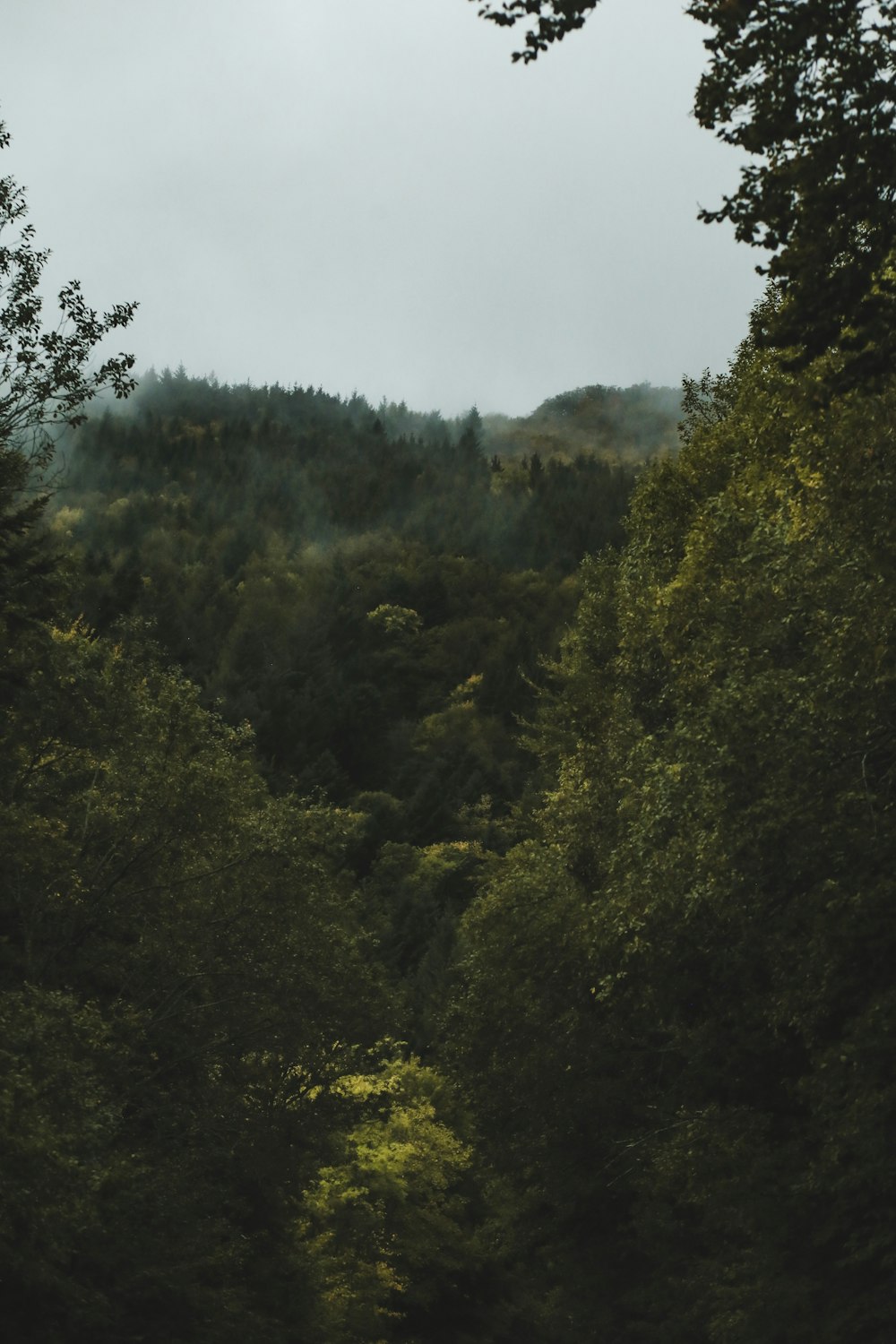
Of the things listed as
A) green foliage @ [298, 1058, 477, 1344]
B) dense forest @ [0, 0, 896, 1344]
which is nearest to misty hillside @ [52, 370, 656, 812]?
green foliage @ [298, 1058, 477, 1344]

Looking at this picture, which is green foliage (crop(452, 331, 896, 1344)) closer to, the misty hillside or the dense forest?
the dense forest

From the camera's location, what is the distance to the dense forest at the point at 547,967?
57.7ft

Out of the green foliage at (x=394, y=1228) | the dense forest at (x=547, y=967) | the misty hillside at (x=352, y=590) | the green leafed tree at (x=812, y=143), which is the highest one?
the misty hillside at (x=352, y=590)

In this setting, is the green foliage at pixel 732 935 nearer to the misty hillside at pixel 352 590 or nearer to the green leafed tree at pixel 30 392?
the green leafed tree at pixel 30 392

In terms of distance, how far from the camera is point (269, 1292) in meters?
32.5

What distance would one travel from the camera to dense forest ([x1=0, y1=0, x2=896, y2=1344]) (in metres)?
17.6

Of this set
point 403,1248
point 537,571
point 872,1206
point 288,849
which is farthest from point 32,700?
point 537,571

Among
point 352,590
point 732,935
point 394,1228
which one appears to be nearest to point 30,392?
point 732,935

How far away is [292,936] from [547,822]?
7814mm

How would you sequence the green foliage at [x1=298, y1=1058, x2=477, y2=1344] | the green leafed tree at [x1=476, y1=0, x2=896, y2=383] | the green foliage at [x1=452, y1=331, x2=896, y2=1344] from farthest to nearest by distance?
the green foliage at [x1=298, y1=1058, x2=477, y2=1344], the green foliage at [x1=452, y1=331, x2=896, y2=1344], the green leafed tree at [x1=476, y1=0, x2=896, y2=383]

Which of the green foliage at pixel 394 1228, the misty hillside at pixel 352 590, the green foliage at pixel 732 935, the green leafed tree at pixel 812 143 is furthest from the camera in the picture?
the misty hillside at pixel 352 590

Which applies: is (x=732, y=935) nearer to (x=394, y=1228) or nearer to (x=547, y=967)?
(x=547, y=967)

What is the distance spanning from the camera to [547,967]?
31234 mm

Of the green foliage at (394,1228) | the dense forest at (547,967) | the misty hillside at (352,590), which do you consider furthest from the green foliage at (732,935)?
the misty hillside at (352,590)
